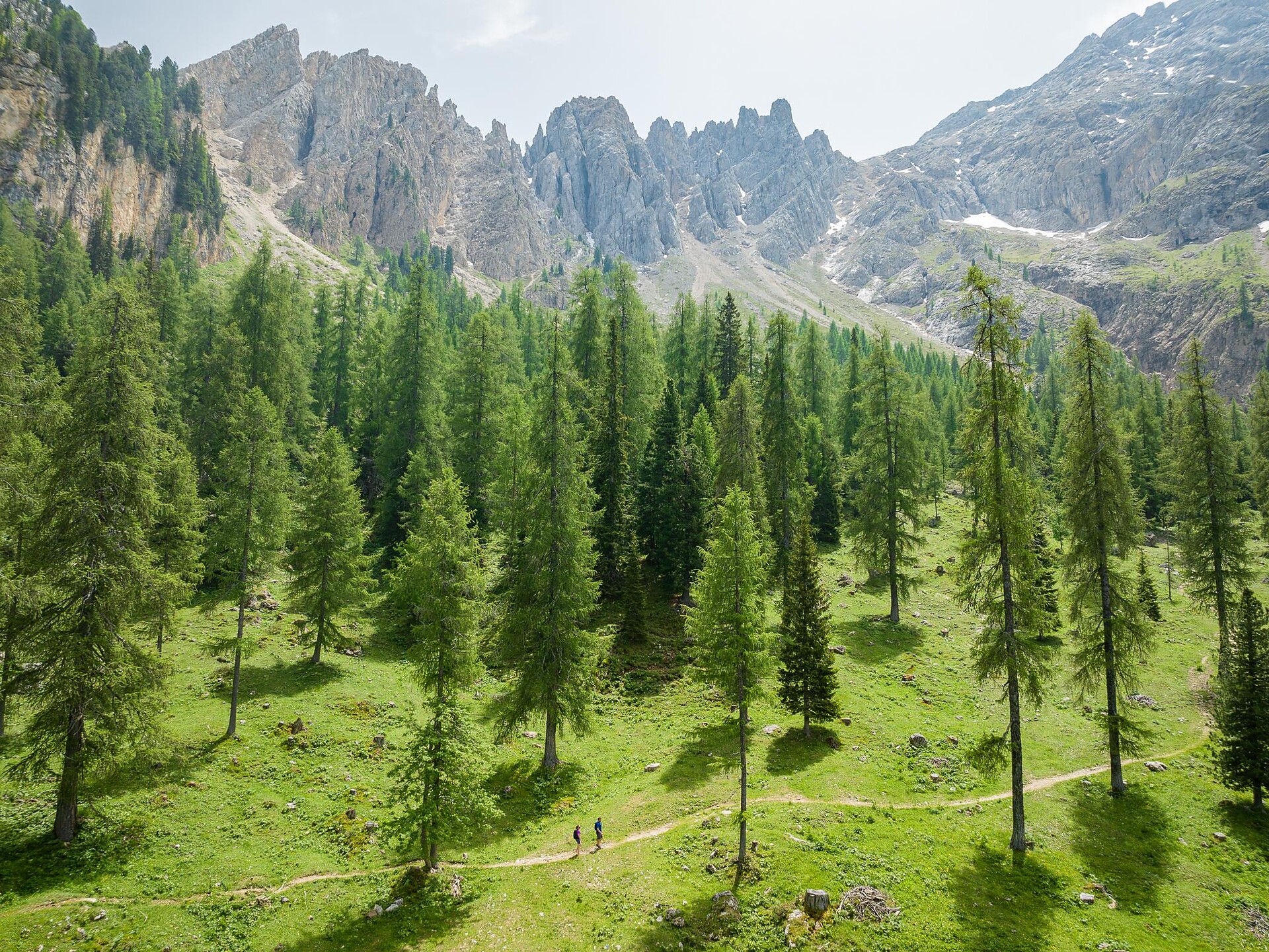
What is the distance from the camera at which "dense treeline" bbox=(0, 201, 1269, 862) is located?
2003 centimetres

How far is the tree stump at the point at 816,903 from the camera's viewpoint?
17891 millimetres

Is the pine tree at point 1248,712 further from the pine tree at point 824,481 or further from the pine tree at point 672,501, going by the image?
the pine tree at point 824,481

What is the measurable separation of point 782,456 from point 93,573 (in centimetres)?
3555

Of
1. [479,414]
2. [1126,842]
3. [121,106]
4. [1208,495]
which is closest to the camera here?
[1126,842]

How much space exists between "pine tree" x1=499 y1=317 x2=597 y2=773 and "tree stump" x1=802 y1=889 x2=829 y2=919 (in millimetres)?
11962

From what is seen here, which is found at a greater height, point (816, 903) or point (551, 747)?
point (551, 747)

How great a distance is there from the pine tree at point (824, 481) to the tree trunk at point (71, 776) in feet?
156

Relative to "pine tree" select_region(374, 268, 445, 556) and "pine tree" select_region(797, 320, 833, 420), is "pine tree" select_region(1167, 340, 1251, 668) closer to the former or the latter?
"pine tree" select_region(797, 320, 833, 420)

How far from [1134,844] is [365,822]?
26894 mm

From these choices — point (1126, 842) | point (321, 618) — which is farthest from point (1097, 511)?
point (321, 618)

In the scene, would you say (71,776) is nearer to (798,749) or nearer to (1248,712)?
(798,749)

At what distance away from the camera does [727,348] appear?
57969 mm

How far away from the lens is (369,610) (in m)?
41.0

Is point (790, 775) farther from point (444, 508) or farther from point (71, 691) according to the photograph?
point (71, 691)
